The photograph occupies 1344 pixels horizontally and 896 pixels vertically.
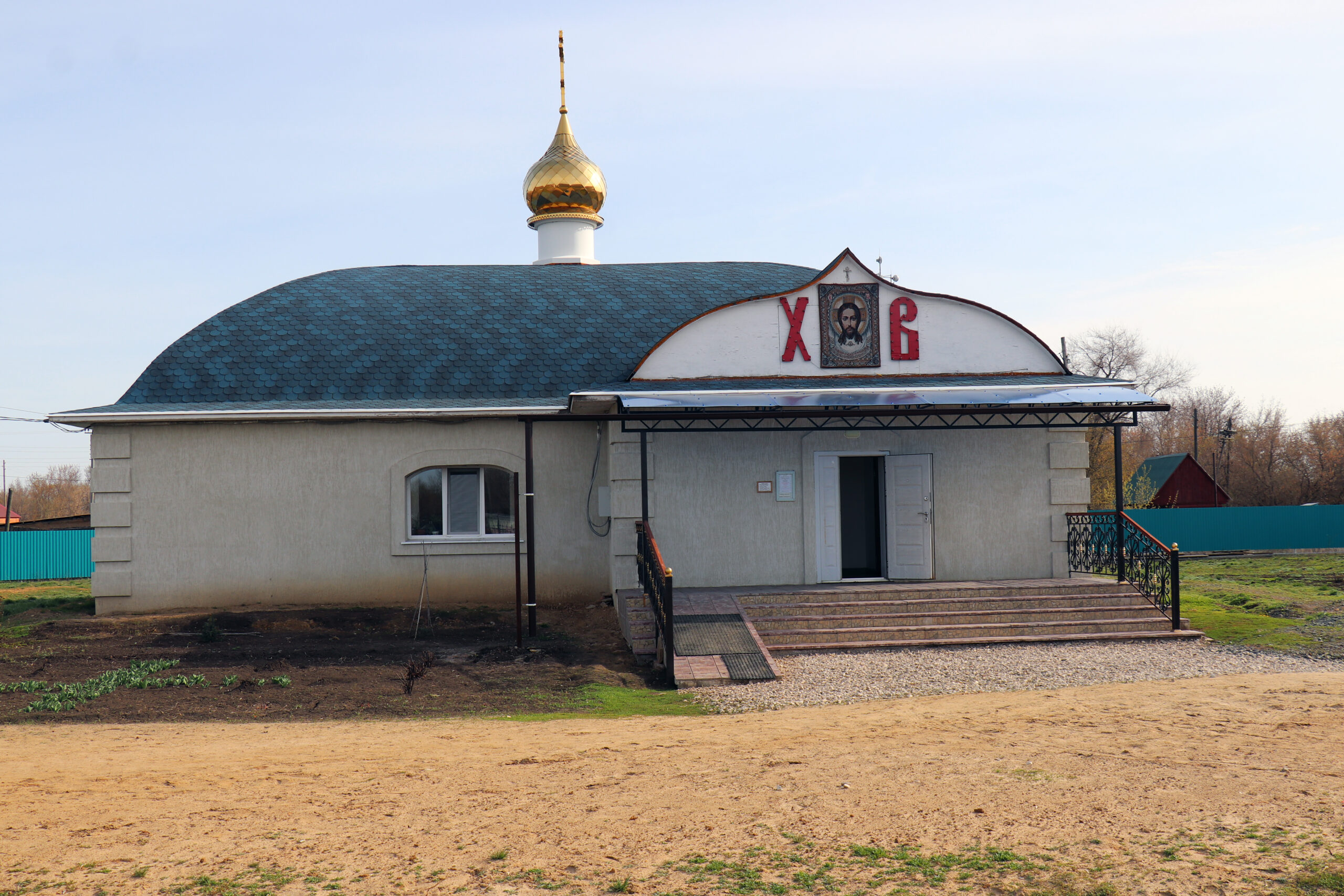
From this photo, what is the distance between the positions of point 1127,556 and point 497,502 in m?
9.00

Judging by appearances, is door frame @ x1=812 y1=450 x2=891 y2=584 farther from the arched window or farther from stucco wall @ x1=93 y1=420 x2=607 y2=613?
the arched window

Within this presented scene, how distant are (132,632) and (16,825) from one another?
8400 mm

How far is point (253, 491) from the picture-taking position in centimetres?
1438

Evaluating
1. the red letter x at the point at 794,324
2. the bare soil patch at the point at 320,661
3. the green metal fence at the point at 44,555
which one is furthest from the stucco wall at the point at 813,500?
the green metal fence at the point at 44,555

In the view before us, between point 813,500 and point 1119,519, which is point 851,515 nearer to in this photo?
point 813,500

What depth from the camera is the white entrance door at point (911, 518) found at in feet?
47.2

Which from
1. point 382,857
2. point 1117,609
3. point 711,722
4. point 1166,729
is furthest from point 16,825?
point 1117,609

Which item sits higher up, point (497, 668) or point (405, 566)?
point (405, 566)

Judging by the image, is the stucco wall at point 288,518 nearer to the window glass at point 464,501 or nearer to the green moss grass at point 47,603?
the window glass at point 464,501

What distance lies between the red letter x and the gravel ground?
14.4ft

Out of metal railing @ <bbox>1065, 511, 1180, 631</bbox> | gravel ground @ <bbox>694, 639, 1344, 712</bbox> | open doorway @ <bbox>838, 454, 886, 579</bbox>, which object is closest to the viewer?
gravel ground @ <bbox>694, 639, 1344, 712</bbox>

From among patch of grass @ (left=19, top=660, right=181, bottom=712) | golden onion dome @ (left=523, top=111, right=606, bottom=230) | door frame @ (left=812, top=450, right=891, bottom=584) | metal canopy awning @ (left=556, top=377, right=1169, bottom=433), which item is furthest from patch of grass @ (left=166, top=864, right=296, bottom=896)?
golden onion dome @ (left=523, top=111, right=606, bottom=230)

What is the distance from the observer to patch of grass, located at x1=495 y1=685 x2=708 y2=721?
9117 mm

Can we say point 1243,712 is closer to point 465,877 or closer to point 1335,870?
point 1335,870
